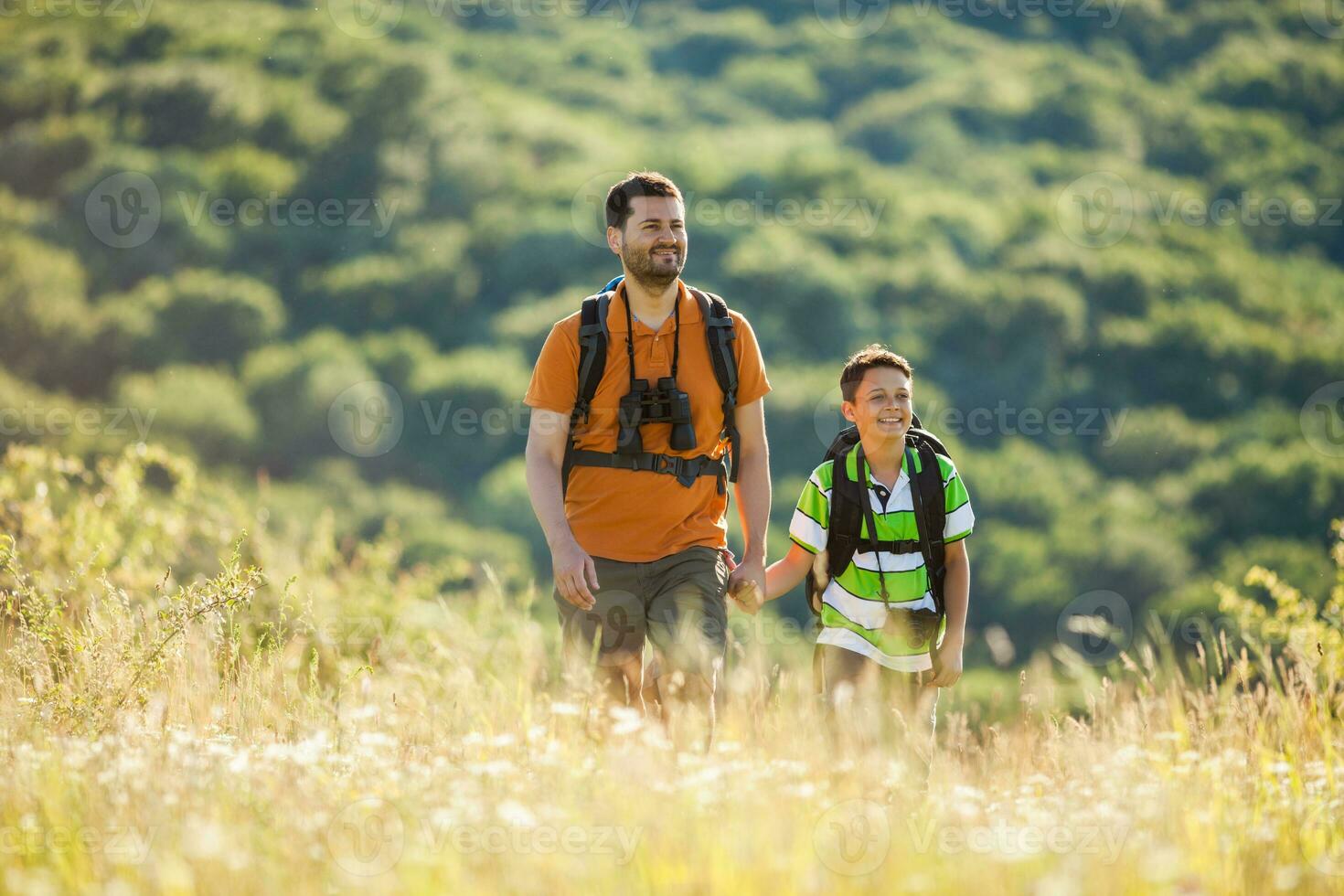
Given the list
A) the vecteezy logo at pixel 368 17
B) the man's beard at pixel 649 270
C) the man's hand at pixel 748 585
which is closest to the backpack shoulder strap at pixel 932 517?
the man's hand at pixel 748 585

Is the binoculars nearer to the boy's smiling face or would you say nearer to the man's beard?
the man's beard

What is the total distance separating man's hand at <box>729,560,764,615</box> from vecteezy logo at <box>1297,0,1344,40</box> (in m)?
84.9

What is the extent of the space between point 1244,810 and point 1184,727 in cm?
94

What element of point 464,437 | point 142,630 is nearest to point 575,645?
point 142,630

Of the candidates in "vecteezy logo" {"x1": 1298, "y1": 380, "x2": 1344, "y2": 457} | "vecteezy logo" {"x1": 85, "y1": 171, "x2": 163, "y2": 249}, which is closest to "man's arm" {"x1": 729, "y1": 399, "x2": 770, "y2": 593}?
"vecteezy logo" {"x1": 1298, "y1": 380, "x2": 1344, "y2": 457}

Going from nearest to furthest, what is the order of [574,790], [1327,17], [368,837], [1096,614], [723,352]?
[368,837], [574,790], [723,352], [1096,614], [1327,17]

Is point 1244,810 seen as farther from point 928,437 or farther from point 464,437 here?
point 464,437

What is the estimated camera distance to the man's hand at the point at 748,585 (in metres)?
4.64

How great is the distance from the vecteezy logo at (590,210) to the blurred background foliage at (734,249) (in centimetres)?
30

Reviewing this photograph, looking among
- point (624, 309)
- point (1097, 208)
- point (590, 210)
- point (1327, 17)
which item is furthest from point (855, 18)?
point (624, 309)

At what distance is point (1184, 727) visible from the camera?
4.75 meters

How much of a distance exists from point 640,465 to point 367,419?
1820 inches

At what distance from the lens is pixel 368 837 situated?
3.31 metres

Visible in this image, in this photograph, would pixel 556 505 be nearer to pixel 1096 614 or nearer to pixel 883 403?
pixel 883 403
